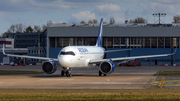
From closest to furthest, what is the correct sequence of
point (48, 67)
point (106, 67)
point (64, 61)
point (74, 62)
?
point (64, 61), point (74, 62), point (106, 67), point (48, 67)

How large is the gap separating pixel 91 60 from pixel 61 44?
59.0m

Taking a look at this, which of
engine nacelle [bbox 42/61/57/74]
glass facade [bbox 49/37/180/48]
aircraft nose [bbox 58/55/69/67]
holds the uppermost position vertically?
glass facade [bbox 49/37/180/48]

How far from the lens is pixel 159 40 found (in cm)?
9775

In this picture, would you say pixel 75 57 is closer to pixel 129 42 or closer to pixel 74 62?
pixel 74 62

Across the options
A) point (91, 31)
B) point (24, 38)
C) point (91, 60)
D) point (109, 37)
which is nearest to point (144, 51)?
point (109, 37)

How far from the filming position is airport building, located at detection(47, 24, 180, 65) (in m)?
95.2

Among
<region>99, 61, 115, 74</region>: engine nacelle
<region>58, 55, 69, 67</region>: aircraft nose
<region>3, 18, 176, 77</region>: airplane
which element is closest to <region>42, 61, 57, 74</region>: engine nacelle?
<region>3, 18, 176, 77</region>: airplane

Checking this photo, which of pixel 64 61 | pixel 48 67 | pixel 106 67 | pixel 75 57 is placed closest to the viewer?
pixel 64 61

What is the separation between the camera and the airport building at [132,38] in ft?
313

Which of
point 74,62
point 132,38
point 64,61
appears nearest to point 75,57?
point 74,62

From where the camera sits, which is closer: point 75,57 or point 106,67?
point 75,57

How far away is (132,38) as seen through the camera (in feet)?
323

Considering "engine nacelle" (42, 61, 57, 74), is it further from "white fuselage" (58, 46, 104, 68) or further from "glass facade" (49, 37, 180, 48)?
"glass facade" (49, 37, 180, 48)

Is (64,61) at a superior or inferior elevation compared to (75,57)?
inferior
